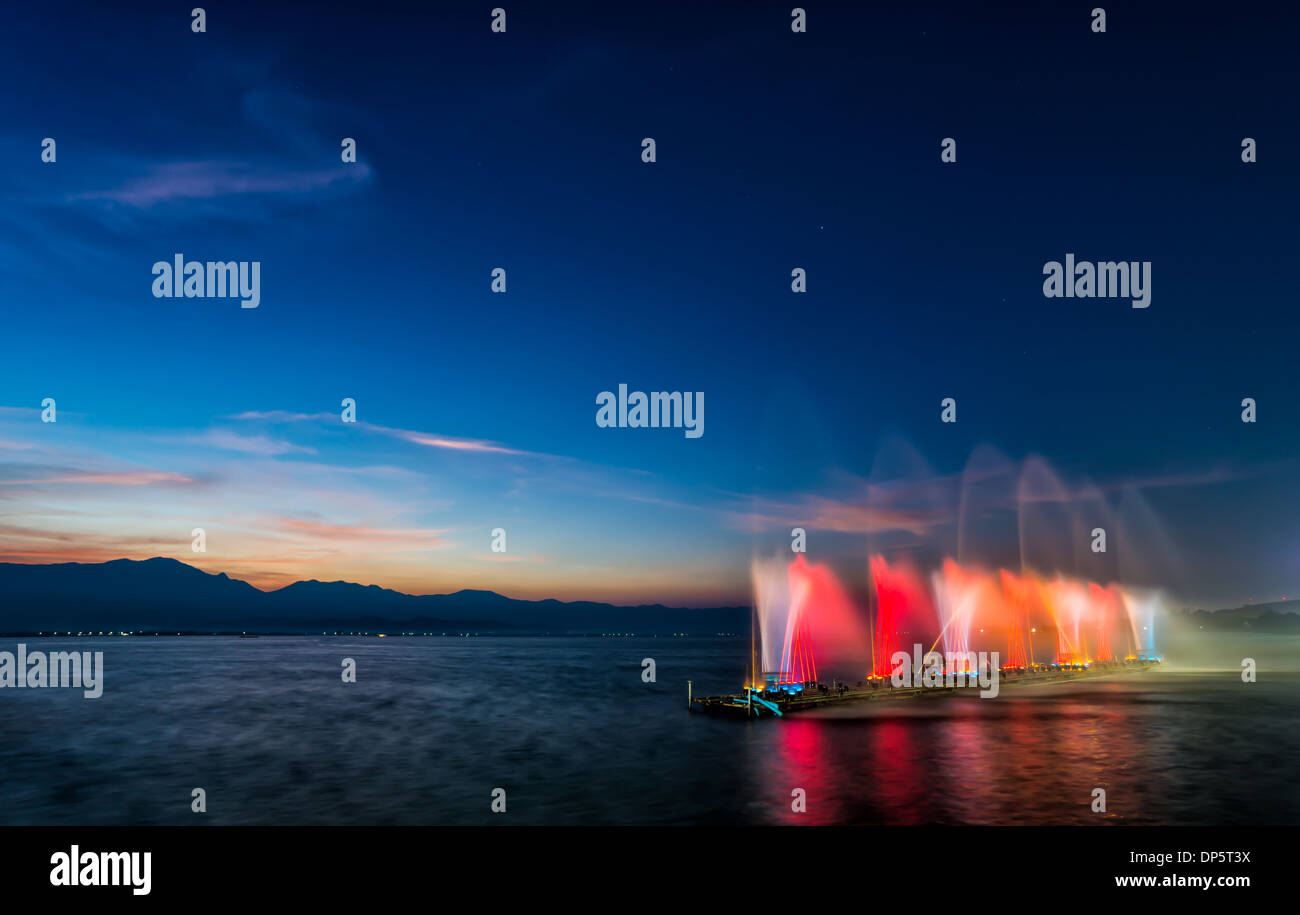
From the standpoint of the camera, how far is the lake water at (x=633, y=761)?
156 feet

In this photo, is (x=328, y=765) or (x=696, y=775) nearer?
(x=696, y=775)

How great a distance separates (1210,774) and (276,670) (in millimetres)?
176905

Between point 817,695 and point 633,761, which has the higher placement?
point 633,761

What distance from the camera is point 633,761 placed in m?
63.0

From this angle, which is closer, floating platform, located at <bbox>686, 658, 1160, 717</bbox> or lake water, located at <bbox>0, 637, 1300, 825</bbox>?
lake water, located at <bbox>0, 637, 1300, 825</bbox>

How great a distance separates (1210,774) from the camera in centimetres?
5897

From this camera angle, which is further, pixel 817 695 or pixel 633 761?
pixel 817 695

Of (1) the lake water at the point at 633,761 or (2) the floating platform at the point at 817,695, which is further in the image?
(2) the floating platform at the point at 817,695

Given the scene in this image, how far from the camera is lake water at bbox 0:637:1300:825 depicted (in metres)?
47.5
